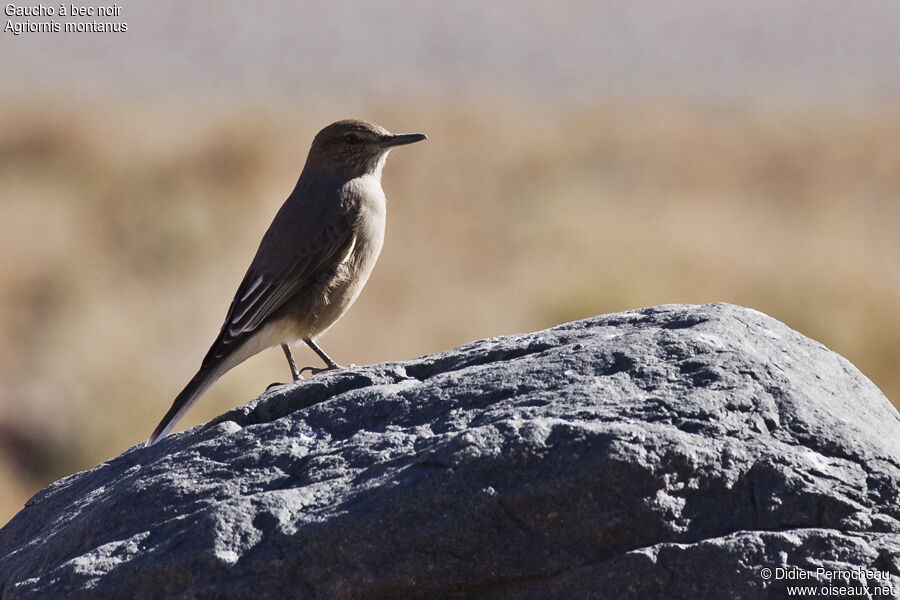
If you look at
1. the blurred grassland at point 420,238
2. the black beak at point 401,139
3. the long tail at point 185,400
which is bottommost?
the long tail at point 185,400

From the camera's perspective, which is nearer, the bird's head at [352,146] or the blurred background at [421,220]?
the bird's head at [352,146]

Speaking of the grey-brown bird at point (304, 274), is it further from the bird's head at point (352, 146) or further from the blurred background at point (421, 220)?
the blurred background at point (421, 220)

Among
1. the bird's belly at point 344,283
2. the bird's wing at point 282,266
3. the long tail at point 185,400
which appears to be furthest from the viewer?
the bird's belly at point 344,283

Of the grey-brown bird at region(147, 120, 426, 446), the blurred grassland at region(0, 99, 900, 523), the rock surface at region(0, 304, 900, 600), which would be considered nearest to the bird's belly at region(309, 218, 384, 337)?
the grey-brown bird at region(147, 120, 426, 446)

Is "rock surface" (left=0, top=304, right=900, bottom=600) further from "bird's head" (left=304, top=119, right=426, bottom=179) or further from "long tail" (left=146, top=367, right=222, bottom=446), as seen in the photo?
"bird's head" (left=304, top=119, right=426, bottom=179)

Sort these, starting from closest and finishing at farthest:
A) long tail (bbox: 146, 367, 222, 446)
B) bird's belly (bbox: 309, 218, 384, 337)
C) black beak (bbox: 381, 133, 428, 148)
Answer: long tail (bbox: 146, 367, 222, 446) → bird's belly (bbox: 309, 218, 384, 337) → black beak (bbox: 381, 133, 428, 148)

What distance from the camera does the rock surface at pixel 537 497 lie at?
141 inches

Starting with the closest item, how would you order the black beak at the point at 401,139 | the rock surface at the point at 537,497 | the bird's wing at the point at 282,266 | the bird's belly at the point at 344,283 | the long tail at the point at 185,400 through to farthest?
the rock surface at the point at 537,497
the long tail at the point at 185,400
the bird's wing at the point at 282,266
the bird's belly at the point at 344,283
the black beak at the point at 401,139

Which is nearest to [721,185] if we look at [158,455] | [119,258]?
[119,258]

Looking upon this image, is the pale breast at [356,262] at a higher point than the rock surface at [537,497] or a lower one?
higher

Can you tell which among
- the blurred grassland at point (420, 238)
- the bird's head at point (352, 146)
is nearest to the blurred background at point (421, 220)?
the blurred grassland at point (420, 238)

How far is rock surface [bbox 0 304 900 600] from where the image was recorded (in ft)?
11.8

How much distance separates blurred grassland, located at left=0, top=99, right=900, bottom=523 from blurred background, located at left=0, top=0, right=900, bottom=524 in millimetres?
40

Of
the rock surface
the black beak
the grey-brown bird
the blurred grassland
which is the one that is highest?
the blurred grassland
